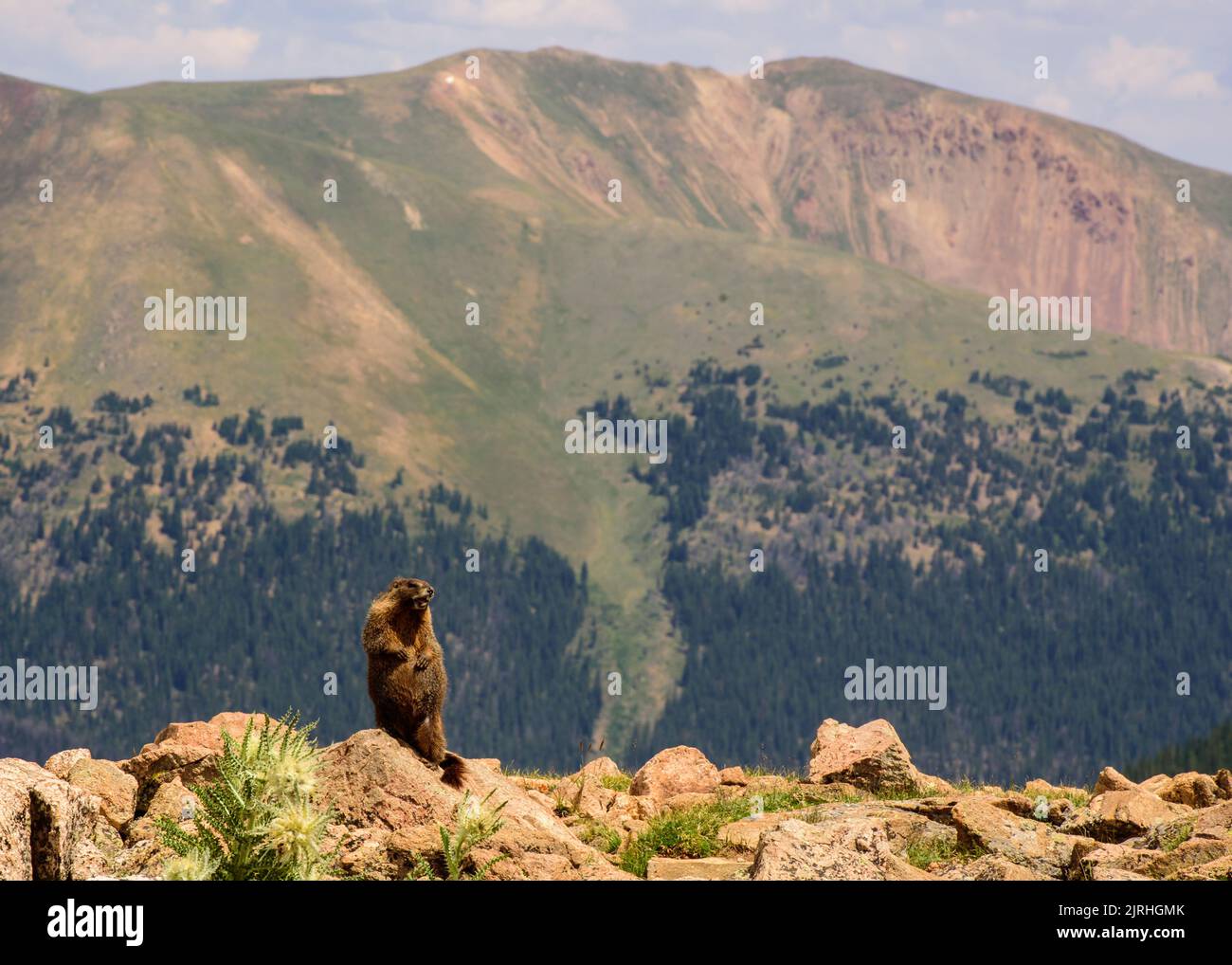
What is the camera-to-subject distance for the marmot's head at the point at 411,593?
22.3m

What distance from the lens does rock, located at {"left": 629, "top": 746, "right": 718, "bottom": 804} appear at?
98.8ft

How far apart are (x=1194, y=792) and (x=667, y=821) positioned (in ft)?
30.3

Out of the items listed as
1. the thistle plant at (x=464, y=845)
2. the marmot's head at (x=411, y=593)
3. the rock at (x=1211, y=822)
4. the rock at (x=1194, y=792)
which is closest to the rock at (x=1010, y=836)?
the rock at (x=1211, y=822)

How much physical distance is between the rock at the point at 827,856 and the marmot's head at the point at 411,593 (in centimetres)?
567

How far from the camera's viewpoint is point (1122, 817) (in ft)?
80.7

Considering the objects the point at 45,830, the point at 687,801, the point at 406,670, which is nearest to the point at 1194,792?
the point at 687,801

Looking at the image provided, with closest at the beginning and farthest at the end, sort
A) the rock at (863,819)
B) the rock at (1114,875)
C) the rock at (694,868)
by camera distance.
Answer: the rock at (1114,875)
the rock at (694,868)
the rock at (863,819)

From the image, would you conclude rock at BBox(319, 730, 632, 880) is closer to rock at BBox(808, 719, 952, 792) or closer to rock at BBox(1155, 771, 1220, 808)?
rock at BBox(808, 719, 952, 792)

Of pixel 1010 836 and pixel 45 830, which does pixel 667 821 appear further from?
pixel 45 830

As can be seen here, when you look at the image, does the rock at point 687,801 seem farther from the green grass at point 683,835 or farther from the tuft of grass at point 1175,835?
the tuft of grass at point 1175,835

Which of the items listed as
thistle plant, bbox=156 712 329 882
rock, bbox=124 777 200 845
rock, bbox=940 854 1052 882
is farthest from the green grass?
thistle plant, bbox=156 712 329 882
